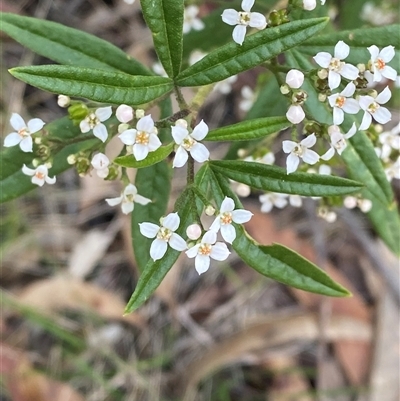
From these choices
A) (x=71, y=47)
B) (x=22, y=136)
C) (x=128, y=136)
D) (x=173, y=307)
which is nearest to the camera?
(x=128, y=136)

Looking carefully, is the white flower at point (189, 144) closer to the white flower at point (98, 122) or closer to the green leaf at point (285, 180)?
the green leaf at point (285, 180)

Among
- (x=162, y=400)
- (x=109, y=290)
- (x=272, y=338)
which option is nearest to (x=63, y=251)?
(x=109, y=290)

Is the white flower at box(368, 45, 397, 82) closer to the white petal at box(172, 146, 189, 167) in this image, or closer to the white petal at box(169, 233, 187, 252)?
the white petal at box(172, 146, 189, 167)

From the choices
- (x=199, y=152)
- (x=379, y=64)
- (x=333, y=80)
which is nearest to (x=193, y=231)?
(x=199, y=152)

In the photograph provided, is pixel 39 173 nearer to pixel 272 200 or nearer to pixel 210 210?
pixel 210 210

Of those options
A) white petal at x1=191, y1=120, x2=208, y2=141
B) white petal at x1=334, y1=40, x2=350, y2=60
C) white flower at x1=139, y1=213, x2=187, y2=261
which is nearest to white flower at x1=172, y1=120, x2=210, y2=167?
white petal at x1=191, y1=120, x2=208, y2=141

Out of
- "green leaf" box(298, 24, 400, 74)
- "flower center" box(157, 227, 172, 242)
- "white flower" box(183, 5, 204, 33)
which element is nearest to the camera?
"flower center" box(157, 227, 172, 242)
